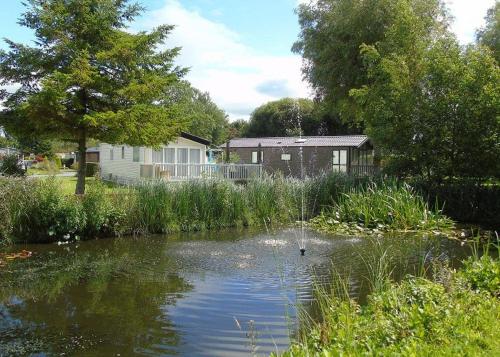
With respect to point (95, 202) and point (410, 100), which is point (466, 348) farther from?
point (410, 100)

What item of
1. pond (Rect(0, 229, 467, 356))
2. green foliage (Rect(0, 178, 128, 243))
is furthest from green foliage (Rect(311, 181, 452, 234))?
green foliage (Rect(0, 178, 128, 243))

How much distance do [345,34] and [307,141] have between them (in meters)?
12.0

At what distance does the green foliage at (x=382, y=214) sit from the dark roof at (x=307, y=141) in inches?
647

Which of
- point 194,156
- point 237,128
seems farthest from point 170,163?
point 237,128

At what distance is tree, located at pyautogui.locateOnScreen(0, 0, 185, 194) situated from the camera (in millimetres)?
13508

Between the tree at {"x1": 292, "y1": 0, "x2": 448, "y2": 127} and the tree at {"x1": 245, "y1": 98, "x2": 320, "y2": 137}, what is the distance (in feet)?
89.5

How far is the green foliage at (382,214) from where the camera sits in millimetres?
12859

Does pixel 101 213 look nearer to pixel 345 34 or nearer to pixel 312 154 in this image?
pixel 345 34

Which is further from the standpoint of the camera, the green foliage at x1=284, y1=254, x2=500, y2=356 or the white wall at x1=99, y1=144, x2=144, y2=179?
the white wall at x1=99, y1=144, x2=144, y2=179

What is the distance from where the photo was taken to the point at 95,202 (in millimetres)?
11352

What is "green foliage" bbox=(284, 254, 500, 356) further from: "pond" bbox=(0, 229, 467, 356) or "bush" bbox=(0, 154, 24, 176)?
"bush" bbox=(0, 154, 24, 176)

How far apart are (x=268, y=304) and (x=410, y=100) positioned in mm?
11126

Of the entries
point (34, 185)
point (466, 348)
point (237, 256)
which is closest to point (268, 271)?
point (237, 256)

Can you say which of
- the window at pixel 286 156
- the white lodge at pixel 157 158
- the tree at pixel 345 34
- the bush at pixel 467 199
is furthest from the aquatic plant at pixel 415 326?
the window at pixel 286 156
